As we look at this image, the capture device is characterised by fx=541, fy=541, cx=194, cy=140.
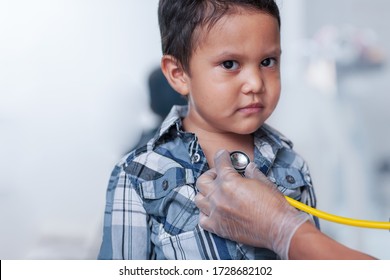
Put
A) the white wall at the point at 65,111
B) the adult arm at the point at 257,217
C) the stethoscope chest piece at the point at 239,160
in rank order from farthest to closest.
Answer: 1. the white wall at the point at 65,111
2. the stethoscope chest piece at the point at 239,160
3. the adult arm at the point at 257,217

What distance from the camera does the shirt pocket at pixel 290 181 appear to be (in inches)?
33.9

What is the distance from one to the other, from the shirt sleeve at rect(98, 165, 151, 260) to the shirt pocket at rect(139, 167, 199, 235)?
0.05 ft

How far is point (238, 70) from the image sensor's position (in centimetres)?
80

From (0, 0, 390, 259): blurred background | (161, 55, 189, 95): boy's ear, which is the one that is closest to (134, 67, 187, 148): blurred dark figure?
(0, 0, 390, 259): blurred background

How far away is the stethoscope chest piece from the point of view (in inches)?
33.5

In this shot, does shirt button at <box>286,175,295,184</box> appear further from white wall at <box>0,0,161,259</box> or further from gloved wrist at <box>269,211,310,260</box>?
white wall at <box>0,0,161,259</box>

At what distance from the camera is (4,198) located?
55.8 inches

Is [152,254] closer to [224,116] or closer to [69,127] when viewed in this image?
[224,116]

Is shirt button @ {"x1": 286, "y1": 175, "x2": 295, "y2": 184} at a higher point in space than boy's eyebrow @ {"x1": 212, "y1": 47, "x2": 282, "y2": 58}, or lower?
lower

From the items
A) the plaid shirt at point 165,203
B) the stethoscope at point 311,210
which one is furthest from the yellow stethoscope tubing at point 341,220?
the plaid shirt at point 165,203

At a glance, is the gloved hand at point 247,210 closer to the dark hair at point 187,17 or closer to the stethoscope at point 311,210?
the stethoscope at point 311,210

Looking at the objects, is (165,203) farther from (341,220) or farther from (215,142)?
(341,220)
